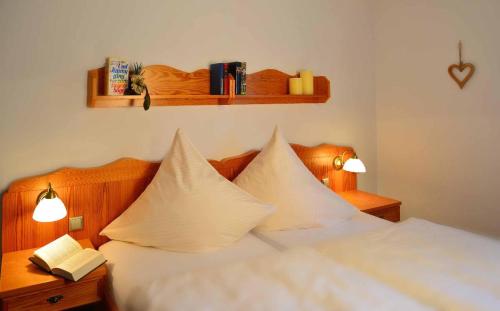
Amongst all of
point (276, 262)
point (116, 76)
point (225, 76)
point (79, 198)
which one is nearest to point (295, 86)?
point (225, 76)

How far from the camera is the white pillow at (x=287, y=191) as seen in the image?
2.43m

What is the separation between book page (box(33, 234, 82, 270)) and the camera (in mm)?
1820

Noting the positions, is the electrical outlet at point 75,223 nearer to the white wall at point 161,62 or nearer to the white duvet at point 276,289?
the white wall at point 161,62

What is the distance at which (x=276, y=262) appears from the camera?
1.75m

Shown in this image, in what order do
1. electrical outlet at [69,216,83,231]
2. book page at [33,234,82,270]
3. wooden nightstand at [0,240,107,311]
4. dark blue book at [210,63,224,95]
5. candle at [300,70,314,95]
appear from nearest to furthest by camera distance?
wooden nightstand at [0,240,107,311], book page at [33,234,82,270], electrical outlet at [69,216,83,231], dark blue book at [210,63,224,95], candle at [300,70,314,95]

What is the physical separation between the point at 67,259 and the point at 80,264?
102 mm

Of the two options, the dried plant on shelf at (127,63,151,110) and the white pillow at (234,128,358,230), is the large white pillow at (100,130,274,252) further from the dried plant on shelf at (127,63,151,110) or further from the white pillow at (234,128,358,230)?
the dried plant on shelf at (127,63,151,110)

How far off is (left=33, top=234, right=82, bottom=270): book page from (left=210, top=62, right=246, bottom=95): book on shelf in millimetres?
1267

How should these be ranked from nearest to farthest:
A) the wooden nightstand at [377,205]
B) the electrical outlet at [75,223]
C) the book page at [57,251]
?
the book page at [57,251], the electrical outlet at [75,223], the wooden nightstand at [377,205]

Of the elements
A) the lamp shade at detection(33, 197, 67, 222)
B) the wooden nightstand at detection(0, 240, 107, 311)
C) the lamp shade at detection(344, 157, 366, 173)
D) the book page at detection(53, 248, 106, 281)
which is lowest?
the wooden nightstand at detection(0, 240, 107, 311)

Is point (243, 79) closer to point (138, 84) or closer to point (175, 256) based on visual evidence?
point (138, 84)

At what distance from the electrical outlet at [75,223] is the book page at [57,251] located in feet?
0.75

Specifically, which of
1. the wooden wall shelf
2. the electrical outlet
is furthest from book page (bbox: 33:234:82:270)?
the wooden wall shelf

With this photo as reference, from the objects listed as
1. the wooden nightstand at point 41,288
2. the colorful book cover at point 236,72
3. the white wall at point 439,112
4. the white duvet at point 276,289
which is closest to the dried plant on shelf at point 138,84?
Result: the colorful book cover at point 236,72
